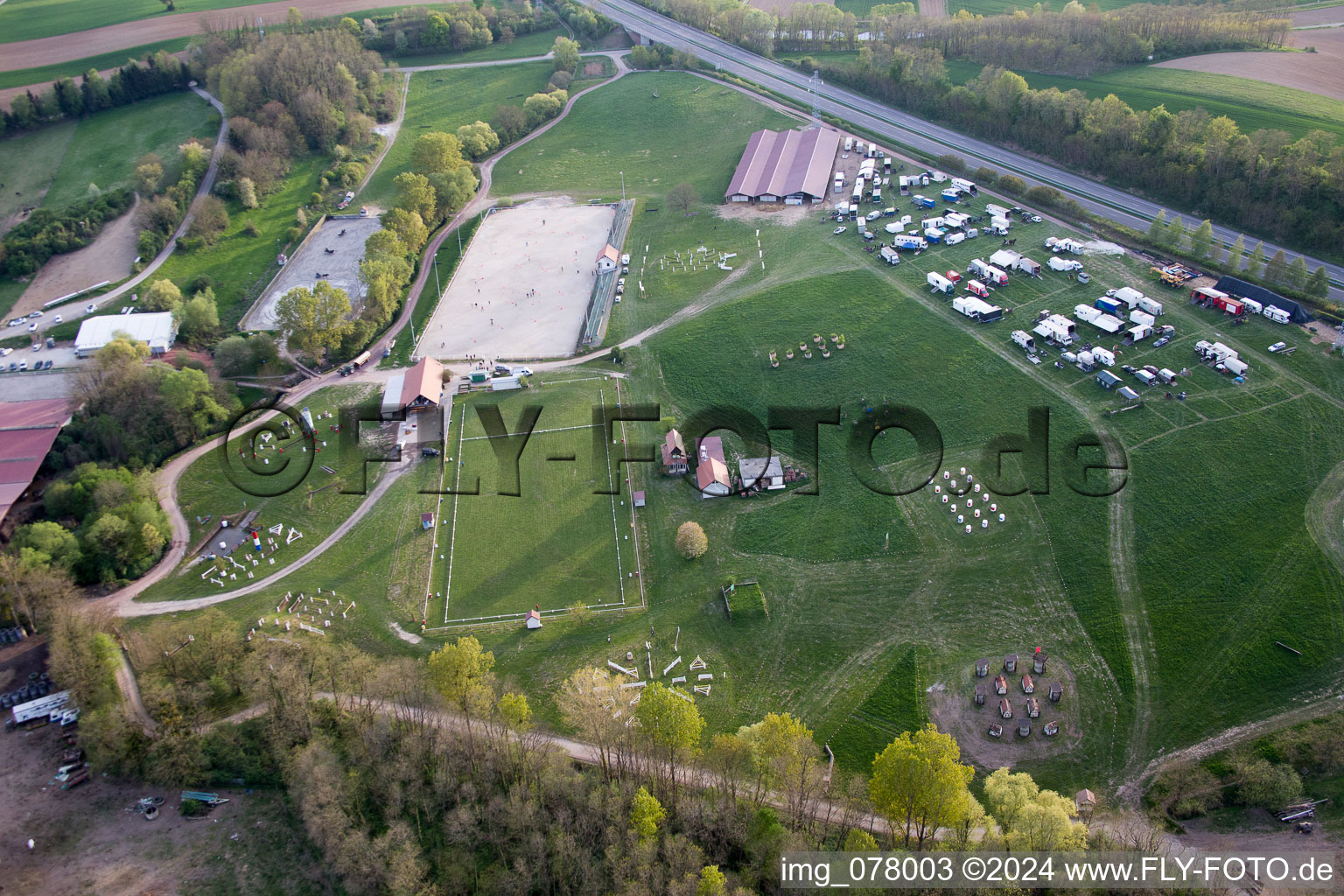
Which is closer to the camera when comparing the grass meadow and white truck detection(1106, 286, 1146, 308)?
the grass meadow

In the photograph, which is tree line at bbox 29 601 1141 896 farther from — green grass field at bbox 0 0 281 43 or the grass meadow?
green grass field at bbox 0 0 281 43

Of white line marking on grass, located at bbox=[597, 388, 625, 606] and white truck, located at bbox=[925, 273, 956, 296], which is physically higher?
white truck, located at bbox=[925, 273, 956, 296]

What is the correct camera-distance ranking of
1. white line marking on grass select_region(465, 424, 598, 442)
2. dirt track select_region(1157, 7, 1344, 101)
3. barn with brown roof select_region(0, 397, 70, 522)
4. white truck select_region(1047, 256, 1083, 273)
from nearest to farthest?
barn with brown roof select_region(0, 397, 70, 522) < white line marking on grass select_region(465, 424, 598, 442) < white truck select_region(1047, 256, 1083, 273) < dirt track select_region(1157, 7, 1344, 101)

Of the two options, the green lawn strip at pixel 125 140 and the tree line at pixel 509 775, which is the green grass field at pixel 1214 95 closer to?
the tree line at pixel 509 775

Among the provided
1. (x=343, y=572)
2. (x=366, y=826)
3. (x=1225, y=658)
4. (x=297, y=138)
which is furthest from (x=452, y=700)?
(x=297, y=138)

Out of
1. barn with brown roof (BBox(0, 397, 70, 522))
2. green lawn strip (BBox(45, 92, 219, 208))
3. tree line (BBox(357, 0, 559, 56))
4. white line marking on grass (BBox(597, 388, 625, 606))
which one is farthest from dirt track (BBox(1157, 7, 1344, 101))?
green lawn strip (BBox(45, 92, 219, 208))

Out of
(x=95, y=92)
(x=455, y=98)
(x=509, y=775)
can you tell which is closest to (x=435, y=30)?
(x=455, y=98)

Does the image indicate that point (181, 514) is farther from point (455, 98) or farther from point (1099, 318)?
point (455, 98)

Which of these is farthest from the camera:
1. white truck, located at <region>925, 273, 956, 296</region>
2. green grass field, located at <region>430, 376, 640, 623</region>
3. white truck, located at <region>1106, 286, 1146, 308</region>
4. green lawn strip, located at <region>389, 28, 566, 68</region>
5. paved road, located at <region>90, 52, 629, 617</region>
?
green lawn strip, located at <region>389, 28, 566, 68</region>
